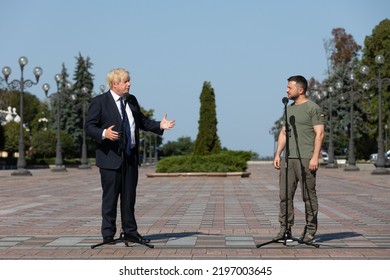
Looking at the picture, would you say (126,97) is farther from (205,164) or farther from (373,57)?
(373,57)

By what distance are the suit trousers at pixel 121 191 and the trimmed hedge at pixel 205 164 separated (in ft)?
89.8

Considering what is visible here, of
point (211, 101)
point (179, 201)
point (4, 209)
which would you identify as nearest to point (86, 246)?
point (4, 209)

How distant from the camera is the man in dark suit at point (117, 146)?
8.16 m

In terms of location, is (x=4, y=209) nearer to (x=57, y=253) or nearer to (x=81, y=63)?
(x=57, y=253)

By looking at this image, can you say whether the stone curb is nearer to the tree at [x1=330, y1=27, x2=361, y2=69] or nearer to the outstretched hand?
the outstretched hand

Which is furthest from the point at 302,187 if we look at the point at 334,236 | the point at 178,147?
the point at 178,147

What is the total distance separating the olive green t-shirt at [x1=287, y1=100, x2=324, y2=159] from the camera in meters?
8.28

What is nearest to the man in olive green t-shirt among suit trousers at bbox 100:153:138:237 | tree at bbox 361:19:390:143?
suit trousers at bbox 100:153:138:237

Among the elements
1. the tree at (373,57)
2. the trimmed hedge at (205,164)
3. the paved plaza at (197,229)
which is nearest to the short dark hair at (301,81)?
the paved plaza at (197,229)

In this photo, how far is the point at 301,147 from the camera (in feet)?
27.3

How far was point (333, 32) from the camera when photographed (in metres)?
81.6

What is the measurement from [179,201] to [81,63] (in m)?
78.1

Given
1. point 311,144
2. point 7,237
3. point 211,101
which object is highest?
point 211,101

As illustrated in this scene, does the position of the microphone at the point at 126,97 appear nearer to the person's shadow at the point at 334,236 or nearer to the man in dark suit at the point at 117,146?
the man in dark suit at the point at 117,146
